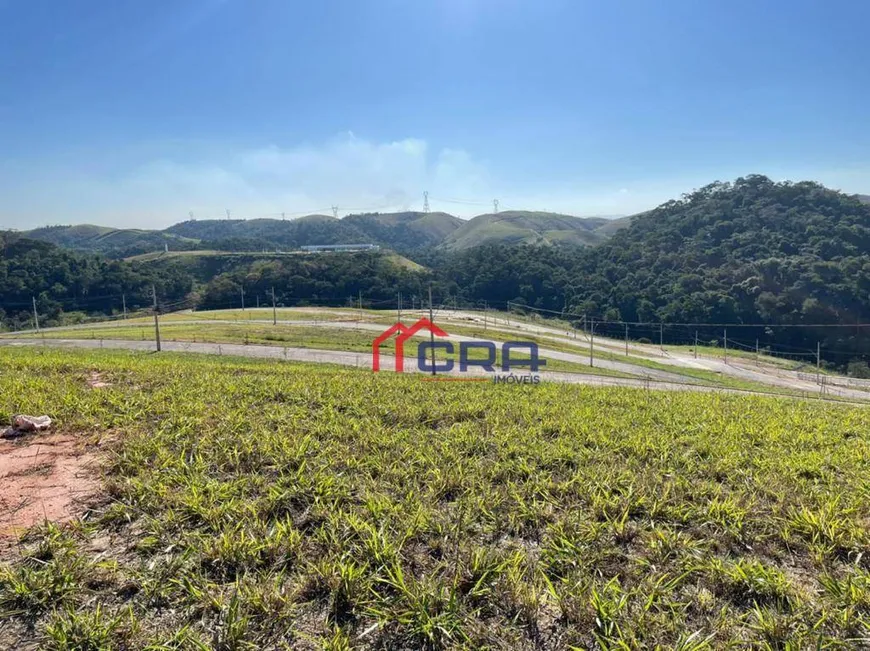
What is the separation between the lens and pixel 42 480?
4070 millimetres

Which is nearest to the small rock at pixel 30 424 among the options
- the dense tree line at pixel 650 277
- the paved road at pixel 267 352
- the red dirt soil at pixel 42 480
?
the red dirt soil at pixel 42 480

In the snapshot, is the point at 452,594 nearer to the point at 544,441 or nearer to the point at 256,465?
the point at 256,465

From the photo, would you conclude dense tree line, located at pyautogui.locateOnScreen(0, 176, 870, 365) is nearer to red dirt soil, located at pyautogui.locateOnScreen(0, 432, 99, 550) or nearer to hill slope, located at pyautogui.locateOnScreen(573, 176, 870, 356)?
hill slope, located at pyautogui.locateOnScreen(573, 176, 870, 356)

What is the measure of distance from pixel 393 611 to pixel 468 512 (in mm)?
1260

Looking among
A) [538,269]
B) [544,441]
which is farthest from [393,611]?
[538,269]

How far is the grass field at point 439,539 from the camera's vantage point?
8.14 ft

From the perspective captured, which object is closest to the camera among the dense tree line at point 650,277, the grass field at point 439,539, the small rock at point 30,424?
the grass field at point 439,539

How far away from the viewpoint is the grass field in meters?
2.48

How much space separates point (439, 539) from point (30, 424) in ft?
17.1

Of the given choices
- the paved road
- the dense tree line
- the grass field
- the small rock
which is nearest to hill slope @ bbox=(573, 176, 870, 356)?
the dense tree line

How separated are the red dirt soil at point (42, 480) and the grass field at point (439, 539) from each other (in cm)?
21

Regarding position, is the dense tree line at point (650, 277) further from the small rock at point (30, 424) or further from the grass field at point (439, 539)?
the small rock at point (30, 424)

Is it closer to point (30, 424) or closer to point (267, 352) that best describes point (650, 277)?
point (267, 352)

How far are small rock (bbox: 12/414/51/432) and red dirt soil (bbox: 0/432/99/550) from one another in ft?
0.55
